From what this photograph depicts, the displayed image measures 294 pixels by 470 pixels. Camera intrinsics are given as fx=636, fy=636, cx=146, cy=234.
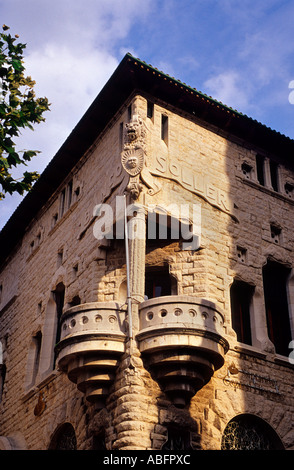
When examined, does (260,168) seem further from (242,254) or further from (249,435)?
(249,435)

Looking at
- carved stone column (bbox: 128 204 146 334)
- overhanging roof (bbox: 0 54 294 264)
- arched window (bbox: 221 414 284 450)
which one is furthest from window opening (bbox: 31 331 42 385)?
arched window (bbox: 221 414 284 450)

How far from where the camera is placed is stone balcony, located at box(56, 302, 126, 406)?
14297 mm

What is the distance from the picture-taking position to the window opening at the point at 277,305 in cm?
1752

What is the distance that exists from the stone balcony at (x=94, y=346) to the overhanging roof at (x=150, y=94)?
6878mm

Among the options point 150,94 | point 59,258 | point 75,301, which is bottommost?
point 75,301

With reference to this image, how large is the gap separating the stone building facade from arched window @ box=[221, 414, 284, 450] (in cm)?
3

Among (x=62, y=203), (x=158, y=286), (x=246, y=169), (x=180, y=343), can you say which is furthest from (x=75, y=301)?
(x=246, y=169)

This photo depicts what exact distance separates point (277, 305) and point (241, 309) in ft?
4.32

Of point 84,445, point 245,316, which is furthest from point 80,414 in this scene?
point 245,316

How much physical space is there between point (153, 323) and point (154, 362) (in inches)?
33.8

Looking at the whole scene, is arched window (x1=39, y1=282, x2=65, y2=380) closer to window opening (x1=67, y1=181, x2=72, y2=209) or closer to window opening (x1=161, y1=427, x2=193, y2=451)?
window opening (x1=67, y1=181, x2=72, y2=209)

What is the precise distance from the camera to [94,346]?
1425 cm

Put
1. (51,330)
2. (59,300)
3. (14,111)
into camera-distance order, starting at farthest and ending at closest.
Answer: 1. (59,300)
2. (51,330)
3. (14,111)

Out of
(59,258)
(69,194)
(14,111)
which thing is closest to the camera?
(14,111)
